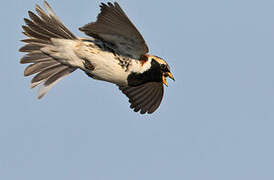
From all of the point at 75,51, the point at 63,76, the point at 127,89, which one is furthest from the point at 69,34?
the point at 127,89

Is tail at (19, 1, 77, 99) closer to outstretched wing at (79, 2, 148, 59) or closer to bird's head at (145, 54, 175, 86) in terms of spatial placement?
outstretched wing at (79, 2, 148, 59)

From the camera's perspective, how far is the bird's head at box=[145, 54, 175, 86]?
10.0 metres

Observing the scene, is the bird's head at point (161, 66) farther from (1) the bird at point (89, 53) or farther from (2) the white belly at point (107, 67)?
(2) the white belly at point (107, 67)

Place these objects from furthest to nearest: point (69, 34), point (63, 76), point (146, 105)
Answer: point (146, 105) < point (63, 76) < point (69, 34)

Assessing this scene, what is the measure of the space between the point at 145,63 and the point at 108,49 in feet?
2.17

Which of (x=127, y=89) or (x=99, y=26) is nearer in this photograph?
(x=99, y=26)

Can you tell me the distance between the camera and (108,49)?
31.7 ft

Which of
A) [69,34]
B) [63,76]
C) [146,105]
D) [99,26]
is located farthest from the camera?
[146,105]

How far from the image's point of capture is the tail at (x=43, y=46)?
32.4ft

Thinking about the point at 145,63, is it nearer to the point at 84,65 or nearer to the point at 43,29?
the point at 84,65

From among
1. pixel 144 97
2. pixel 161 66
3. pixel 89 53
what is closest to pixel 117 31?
pixel 89 53

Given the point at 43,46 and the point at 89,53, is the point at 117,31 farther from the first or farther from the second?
the point at 43,46

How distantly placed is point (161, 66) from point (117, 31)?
49.6 inches

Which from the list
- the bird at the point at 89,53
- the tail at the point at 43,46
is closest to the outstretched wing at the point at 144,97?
the bird at the point at 89,53
